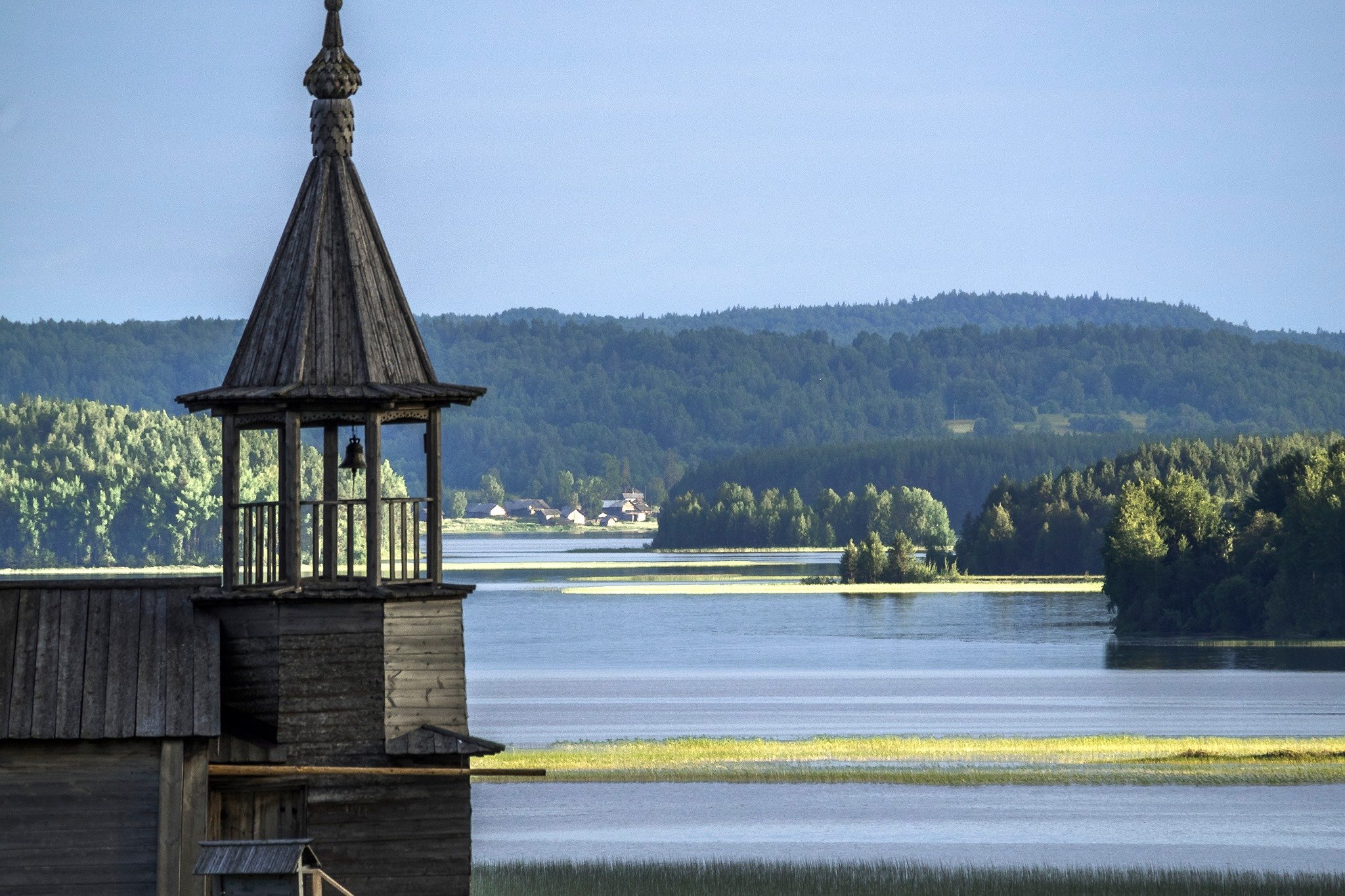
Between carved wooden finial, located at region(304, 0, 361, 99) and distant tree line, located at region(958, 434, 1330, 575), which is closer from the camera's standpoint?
carved wooden finial, located at region(304, 0, 361, 99)

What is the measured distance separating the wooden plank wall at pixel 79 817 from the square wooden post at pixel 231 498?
1.82 meters

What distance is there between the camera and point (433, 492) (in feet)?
63.3

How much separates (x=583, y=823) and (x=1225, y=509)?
82489 millimetres

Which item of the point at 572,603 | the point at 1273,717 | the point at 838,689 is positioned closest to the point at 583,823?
the point at 1273,717

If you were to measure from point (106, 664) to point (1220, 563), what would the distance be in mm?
78142

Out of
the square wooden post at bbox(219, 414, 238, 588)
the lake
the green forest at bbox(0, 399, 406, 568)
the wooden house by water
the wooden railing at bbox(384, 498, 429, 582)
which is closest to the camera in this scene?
the wooden house by water

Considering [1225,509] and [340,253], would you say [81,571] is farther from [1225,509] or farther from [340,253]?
[340,253]

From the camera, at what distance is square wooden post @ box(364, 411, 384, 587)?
61.6ft

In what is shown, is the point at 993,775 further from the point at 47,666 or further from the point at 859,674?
the point at 859,674

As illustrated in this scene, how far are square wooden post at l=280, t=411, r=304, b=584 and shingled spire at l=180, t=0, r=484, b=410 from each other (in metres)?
0.40

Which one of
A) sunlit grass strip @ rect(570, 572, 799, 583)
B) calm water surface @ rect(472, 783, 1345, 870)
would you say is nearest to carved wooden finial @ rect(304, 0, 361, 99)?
calm water surface @ rect(472, 783, 1345, 870)

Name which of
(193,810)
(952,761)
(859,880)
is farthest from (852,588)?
(193,810)

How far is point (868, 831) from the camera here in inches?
1302

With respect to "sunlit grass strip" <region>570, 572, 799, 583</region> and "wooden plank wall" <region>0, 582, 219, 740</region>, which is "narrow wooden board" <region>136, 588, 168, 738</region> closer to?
"wooden plank wall" <region>0, 582, 219, 740</region>
